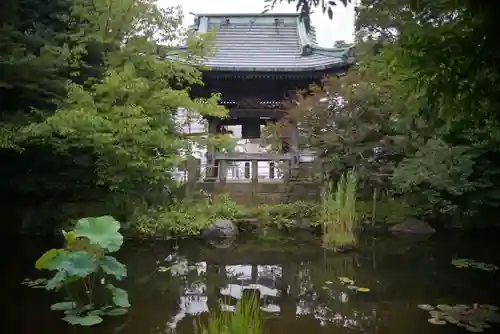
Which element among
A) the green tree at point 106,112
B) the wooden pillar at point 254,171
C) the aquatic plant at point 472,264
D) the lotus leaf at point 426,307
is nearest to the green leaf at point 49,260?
the green tree at point 106,112

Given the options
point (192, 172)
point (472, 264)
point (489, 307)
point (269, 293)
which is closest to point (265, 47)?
point (192, 172)

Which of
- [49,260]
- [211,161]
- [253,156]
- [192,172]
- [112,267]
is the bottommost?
[112,267]

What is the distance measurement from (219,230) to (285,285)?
9.87ft

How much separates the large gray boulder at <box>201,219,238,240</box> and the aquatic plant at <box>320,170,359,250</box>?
1784 millimetres

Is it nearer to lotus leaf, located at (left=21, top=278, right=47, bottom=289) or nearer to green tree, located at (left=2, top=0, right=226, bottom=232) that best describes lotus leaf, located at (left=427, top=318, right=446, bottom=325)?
lotus leaf, located at (left=21, top=278, right=47, bottom=289)

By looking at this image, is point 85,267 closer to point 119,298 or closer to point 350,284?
point 119,298

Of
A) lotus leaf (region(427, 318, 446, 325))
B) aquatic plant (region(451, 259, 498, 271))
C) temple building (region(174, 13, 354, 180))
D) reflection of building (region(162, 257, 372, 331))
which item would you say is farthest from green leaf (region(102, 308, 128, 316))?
temple building (region(174, 13, 354, 180))

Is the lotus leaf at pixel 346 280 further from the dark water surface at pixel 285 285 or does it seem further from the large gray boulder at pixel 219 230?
→ the large gray boulder at pixel 219 230

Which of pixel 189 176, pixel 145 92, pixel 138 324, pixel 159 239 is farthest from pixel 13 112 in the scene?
pixel 189 176

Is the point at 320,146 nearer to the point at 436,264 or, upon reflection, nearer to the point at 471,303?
the point at 436,264

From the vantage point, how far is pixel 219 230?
8.07 m

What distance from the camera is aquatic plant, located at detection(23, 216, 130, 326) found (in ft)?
12.3

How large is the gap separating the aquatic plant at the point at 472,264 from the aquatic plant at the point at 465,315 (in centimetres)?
184

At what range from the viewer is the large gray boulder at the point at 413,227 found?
870 centimetres
